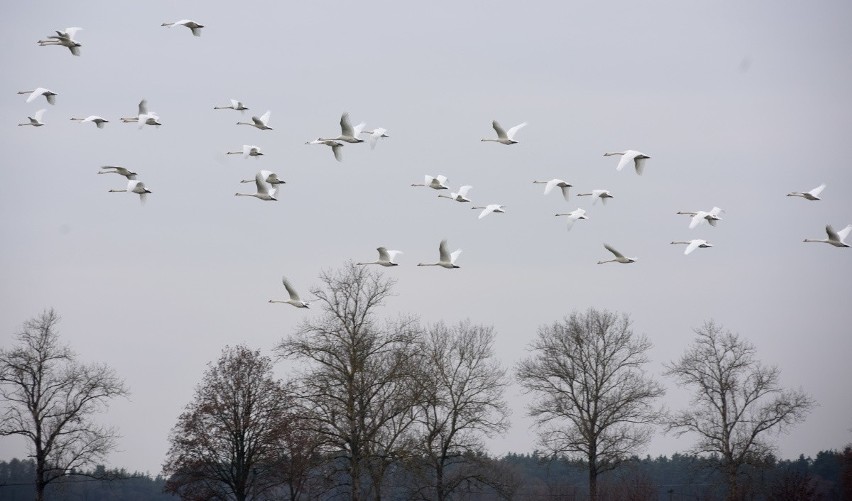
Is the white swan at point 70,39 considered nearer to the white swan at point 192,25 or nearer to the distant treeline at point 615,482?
the white swan at point 192,25

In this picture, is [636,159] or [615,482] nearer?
[636,159]

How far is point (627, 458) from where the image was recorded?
62906 millimetres

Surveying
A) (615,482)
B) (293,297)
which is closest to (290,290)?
(293,297)

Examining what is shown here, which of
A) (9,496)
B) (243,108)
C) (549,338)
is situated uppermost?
(243,108)

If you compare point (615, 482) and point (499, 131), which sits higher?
point (499, 131)

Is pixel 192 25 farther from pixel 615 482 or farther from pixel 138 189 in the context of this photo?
pixel 615 482

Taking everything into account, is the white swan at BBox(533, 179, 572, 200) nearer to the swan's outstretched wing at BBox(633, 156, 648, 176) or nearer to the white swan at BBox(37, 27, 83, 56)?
the swan's outstretched wing at BBox(633, 156, 648, 176)

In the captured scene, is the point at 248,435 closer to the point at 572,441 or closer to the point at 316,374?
the point at 316,374

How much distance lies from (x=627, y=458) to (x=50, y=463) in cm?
2697

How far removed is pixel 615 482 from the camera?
3770 inches

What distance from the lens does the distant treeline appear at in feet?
199

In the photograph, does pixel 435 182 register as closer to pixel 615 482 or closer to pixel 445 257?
pixel 445 257

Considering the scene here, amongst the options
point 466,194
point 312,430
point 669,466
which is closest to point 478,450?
point 312,430

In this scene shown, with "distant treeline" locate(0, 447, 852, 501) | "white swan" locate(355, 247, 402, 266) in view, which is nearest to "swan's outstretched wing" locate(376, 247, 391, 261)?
"white swan" locate(355, 247, 402, 266)
